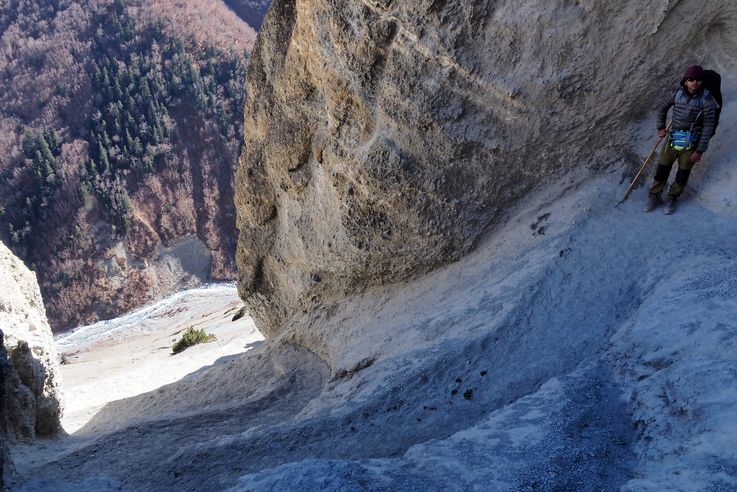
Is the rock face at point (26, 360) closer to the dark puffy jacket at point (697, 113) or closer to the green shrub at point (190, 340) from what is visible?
the dark puffy jacket at point (697, 113)

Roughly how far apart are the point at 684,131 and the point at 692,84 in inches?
18.5

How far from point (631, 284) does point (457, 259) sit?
8.09 feet

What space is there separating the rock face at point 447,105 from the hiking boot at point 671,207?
37.3 inches

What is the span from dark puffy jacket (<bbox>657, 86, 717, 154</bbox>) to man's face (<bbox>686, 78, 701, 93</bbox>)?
0.19ft

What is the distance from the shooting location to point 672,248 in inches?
229

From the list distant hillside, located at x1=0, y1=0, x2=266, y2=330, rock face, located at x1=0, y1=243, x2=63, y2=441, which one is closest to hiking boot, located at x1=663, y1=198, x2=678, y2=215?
rock face, located at x1=0, y1=243, x2=63, y2=441

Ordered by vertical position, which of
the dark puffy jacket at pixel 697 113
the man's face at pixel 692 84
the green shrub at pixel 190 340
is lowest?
the green shrub at pixel 190 340

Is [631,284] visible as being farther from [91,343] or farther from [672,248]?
[91,343]

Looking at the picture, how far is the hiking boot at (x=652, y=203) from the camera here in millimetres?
6465

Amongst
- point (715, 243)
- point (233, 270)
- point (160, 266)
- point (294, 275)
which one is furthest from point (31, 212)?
point (715, 243)

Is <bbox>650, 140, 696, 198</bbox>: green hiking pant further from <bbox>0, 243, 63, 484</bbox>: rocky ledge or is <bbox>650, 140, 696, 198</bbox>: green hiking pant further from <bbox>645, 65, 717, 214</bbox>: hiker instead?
<bbox>0, 243, 63, 484</bbox>: rocky ledge

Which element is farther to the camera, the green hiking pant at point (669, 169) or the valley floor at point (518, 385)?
the green hiking pant at point (669, 169)

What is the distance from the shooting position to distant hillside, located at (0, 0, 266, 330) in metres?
44.8

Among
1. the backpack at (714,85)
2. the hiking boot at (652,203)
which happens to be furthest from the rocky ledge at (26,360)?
the backpack at (714,85)
